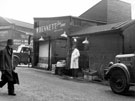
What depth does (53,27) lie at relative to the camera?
1911cm

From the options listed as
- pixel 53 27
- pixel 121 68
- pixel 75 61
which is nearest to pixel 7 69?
pixel 121 68

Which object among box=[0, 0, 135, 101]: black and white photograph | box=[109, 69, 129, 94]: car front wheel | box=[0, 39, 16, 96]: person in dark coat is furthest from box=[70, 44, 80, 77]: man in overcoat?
box=[0, 39, 16, 96]: person in dark coat

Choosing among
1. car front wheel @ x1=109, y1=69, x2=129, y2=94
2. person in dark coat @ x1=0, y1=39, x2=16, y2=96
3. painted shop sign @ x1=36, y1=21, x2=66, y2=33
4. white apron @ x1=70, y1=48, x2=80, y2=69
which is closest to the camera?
person in dark coat @ x1=0, y1=39, x2=16, y2=96

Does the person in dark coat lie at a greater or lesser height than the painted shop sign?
lesser

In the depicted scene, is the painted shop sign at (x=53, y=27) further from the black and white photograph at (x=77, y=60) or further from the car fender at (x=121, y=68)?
the car fender at (x=121, y=68)

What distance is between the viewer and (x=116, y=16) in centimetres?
2759

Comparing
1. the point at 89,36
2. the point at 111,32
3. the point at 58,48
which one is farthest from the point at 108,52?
the point at 58,48

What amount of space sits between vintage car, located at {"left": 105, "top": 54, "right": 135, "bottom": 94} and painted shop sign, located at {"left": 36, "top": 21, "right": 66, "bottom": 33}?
370 inches

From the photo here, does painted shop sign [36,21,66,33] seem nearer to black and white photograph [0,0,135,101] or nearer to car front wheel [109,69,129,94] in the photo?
black and white photograph [0,0,135,101]

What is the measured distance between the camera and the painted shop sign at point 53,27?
17.9 meters

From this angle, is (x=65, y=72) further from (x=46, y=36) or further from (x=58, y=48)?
(x=46, y=36)

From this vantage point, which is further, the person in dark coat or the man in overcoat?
the man in overcoat

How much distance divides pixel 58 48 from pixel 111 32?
7.25 m

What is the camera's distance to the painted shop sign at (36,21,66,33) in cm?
1788
